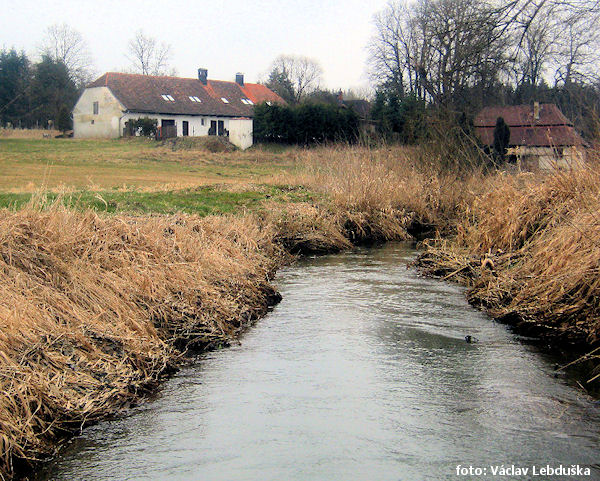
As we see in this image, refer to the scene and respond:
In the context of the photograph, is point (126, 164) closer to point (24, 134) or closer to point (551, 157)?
point (24, 134)

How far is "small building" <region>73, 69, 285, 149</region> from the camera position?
54125 millimetres

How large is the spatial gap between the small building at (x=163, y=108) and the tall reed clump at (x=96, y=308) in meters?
39.7

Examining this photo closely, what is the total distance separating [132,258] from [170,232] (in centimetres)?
177

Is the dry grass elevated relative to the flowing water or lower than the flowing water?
elevated

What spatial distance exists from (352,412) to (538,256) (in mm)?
5136

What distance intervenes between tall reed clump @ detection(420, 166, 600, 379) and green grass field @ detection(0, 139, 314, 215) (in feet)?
21.6

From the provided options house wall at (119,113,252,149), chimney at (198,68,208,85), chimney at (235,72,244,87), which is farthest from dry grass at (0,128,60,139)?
chimney at (235,72,244,87)

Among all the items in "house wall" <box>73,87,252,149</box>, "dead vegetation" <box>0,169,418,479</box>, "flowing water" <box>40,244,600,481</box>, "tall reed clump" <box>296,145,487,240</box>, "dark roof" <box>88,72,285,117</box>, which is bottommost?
"flowing water" <box>40,244,600,481</box>

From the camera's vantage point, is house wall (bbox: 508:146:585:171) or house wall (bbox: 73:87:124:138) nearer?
house wall (bbox: 508:146:585:171)

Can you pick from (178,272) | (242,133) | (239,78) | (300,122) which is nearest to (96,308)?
(178,272)

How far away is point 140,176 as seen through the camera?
2894 centimetres

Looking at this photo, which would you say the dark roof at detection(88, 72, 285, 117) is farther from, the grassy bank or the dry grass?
the grassy bank

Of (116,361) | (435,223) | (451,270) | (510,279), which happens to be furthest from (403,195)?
(116,361)

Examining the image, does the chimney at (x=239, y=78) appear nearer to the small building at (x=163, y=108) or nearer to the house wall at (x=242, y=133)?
the small building at (x=163, y=108)
